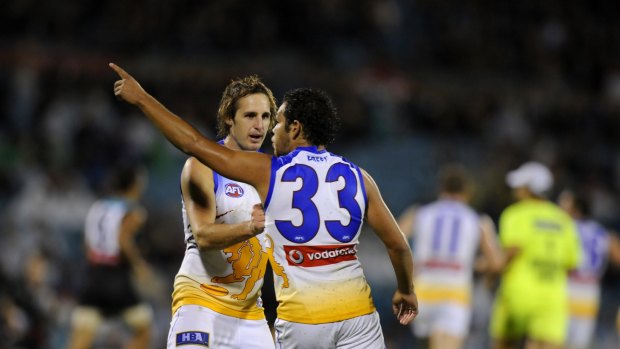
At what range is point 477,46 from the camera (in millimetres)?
20031

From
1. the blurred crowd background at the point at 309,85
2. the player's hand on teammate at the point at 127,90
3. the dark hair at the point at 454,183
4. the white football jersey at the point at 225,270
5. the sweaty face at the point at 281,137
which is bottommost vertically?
the white football jersey at the point at 225,270

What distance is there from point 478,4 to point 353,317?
16300mm

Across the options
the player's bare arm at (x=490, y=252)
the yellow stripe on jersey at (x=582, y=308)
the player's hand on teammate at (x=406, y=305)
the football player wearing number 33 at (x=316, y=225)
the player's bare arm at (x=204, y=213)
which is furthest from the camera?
the yellow stripe on jersey at (x=582, y=308)

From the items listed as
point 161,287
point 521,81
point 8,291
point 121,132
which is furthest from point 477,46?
point 8,291

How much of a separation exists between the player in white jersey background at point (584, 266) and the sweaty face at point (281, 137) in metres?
7.58

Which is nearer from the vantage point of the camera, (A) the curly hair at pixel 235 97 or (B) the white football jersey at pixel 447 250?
(A) the curly hair at pixel 235 97

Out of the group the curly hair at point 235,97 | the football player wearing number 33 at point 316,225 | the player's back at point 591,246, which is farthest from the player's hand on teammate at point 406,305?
the player's back at point 591,246

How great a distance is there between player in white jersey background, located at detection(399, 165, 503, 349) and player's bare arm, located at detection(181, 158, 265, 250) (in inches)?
214

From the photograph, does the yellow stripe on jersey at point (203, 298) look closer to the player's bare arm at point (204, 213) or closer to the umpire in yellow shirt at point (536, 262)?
the player's bare arm at point (204, 213)

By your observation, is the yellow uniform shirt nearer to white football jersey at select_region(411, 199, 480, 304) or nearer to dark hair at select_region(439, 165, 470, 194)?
white football jersey at select_region(411, 199, 480, 304)

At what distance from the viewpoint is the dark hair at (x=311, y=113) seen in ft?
17.9

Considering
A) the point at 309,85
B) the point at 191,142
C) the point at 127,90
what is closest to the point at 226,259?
the point at 191,142

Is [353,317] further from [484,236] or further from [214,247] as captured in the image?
[484,236]

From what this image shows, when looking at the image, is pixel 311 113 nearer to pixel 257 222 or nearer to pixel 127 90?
pixel 257 222
